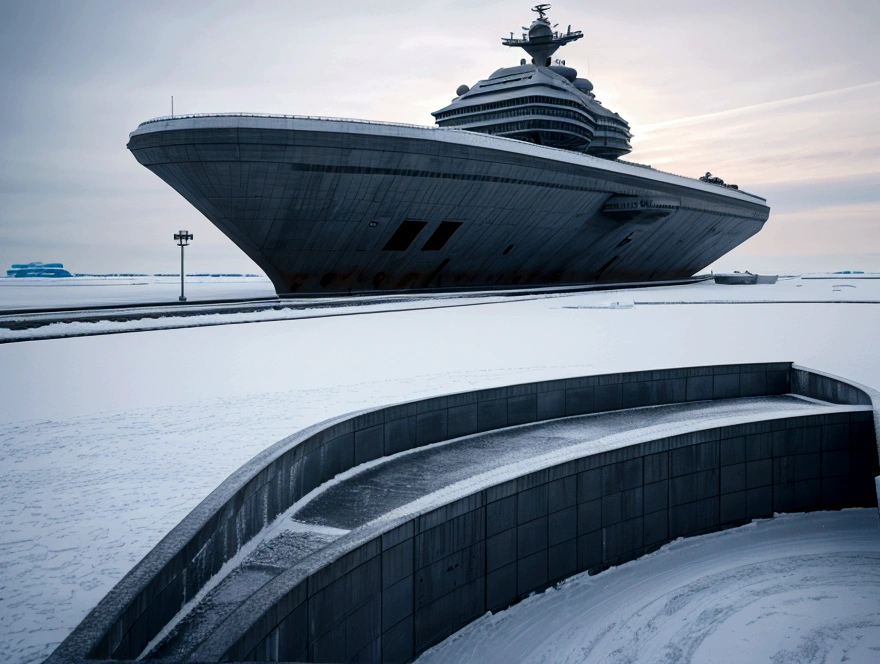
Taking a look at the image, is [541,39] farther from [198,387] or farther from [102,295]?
[198,387]

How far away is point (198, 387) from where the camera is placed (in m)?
11.6

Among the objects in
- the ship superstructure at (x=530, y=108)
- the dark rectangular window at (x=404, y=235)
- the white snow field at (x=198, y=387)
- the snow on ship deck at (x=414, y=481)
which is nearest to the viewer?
the snow on ship deck at (x=414, y=481)

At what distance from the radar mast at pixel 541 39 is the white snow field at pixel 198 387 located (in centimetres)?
4581

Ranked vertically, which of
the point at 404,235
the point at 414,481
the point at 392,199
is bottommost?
the point at 414,481

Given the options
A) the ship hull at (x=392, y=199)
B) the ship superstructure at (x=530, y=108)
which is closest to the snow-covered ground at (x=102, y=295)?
the ship hull at (x=392, y=199)

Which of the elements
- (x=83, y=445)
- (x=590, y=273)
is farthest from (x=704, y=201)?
(x=83, y=445)

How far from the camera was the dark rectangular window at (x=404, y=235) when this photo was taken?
1352 inches

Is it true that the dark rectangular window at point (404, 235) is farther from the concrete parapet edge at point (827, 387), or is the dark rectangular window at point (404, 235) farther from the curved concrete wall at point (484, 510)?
the concrete parapet edge at point (827, 387)

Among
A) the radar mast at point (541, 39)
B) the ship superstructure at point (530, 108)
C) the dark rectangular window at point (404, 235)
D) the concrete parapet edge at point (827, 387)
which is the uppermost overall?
the radar mast at point (541, 39)

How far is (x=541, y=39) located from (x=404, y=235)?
124ft

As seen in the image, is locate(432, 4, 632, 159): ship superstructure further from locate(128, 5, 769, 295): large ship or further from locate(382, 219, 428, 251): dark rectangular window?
locate(382, 219, 428, 251): dark rectangular window

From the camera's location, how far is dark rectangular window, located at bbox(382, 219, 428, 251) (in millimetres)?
34344

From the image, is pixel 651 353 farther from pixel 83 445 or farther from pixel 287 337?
pixel 83 445

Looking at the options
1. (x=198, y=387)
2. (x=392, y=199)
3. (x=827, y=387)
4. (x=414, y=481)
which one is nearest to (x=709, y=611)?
(x=414, y=481)
